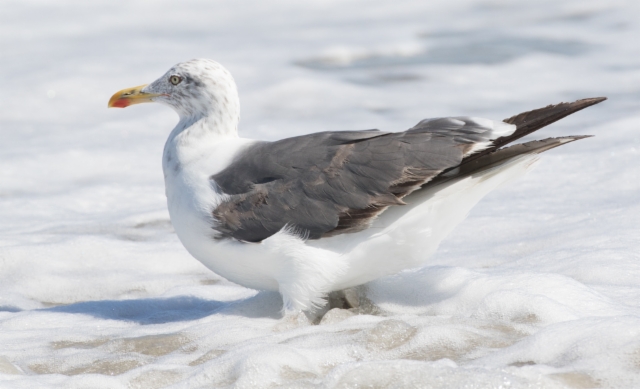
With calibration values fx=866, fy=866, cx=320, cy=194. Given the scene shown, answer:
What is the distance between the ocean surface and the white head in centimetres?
97

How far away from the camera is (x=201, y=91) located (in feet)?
15.0

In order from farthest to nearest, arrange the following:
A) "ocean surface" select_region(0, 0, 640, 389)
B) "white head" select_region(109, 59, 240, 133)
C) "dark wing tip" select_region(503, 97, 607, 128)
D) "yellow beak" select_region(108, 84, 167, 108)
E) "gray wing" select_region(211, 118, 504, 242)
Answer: "yellow beak" select_region(108, 84, 167, 108)
"white head" select_region(109, 59, 240, 133)
"gray wing" select_region(211, 118, 504, 242)
"dark wing tip" select_region(503, 97, 607, 128)
"ocean surface" select_region(0, 0, 640, 389)

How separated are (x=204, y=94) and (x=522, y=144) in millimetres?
1730

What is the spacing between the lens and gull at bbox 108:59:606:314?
148 inches

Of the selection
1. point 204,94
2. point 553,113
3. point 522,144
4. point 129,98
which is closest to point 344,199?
point 522,144

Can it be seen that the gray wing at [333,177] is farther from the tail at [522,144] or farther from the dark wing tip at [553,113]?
the dark wing tip at [553,113]

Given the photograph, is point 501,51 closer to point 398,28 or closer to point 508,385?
point 398,28

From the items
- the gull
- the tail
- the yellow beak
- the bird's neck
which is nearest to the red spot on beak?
the yellow beak

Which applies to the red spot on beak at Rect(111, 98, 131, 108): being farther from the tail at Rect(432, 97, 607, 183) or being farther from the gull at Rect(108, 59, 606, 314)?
the tail at Rect(432, 97, 607, 183)

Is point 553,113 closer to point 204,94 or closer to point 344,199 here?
point 344,199

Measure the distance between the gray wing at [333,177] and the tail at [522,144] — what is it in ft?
0.22

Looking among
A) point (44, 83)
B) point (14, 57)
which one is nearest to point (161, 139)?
point (44, 83)

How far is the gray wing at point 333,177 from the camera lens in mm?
3771

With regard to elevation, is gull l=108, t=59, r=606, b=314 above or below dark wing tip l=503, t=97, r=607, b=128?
below
